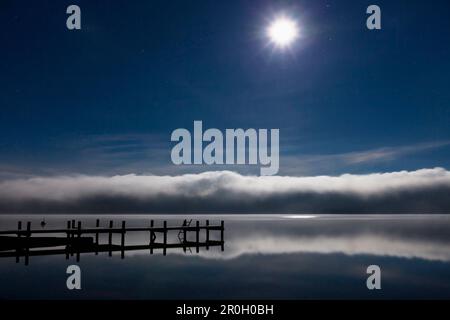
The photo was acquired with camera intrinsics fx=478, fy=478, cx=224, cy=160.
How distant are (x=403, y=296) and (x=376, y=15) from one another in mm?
19917

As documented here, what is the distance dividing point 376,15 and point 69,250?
25203 millimetres

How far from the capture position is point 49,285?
32656 millimetres

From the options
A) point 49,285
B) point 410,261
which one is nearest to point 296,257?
point 410,261

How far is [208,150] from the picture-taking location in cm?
2261

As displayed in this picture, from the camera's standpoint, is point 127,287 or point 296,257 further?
point 296,257

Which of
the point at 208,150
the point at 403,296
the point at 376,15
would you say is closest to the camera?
the point at 376,15

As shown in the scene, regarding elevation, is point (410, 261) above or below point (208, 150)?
below

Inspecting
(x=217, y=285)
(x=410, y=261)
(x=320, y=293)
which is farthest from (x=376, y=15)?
(x=410, y=261)

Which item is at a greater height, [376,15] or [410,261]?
[376,15]
